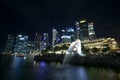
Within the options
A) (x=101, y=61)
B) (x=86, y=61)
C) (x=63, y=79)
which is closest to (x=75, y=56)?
(x=86, y=61)

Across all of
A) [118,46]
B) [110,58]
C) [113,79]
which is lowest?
[113,79]

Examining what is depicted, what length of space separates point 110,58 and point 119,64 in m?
6.41

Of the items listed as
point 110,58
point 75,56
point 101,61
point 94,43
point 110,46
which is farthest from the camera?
point 94,43

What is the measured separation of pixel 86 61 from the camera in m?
74.4

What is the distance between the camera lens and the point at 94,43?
19550 centimetres

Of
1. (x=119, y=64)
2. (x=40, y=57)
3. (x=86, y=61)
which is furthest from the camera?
(x=40, y=57)

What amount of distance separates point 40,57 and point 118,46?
103m

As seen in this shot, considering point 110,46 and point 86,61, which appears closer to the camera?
point 86,61

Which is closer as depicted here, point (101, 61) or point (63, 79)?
point (63, 79)

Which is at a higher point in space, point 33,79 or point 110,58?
point 110,58

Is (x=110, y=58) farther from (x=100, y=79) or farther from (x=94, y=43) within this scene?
(x=94, y=43)

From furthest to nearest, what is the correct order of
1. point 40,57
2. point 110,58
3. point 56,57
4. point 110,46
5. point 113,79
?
point 110,46
point 40,57
point 56,57
point 110,58
point 113,79

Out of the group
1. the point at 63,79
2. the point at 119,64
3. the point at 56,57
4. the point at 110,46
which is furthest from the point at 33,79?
the point at 110,46

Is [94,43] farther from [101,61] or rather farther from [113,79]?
[113,79]
